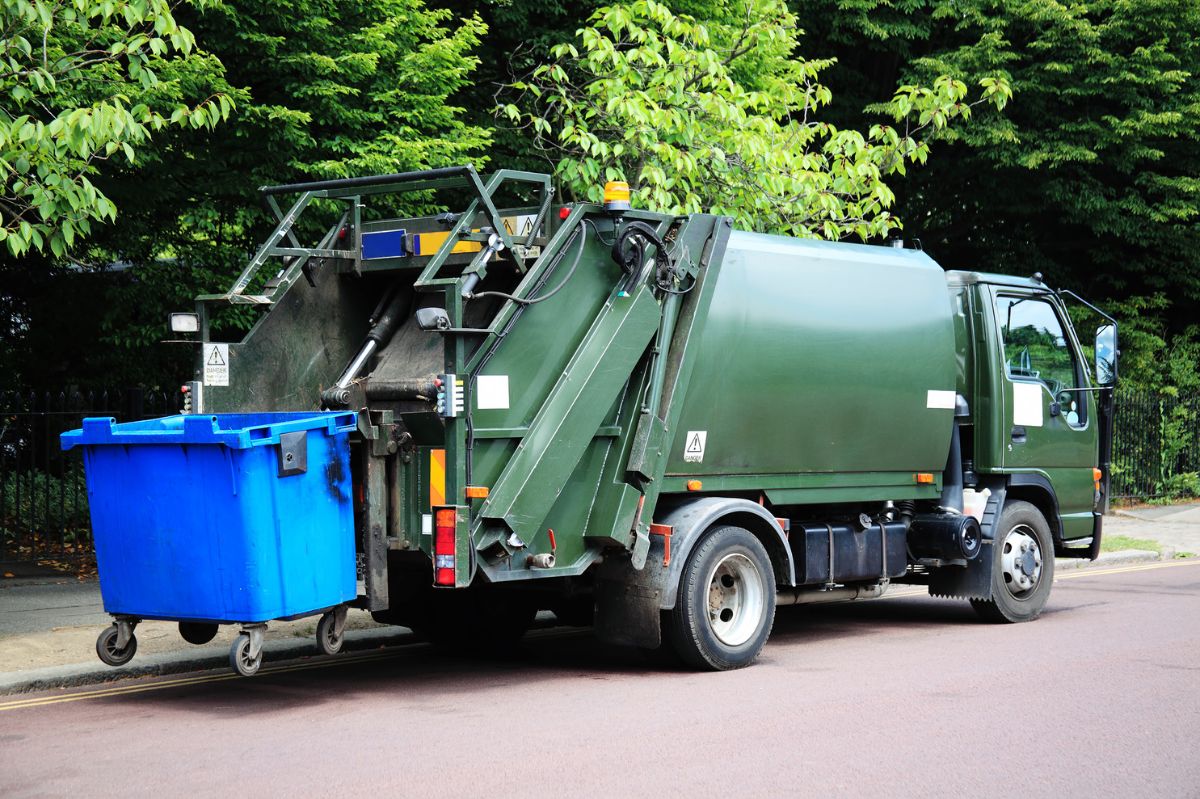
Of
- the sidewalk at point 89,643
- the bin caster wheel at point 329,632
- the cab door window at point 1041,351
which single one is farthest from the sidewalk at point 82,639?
the cab door window at point 1041,351

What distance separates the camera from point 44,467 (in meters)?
12.8

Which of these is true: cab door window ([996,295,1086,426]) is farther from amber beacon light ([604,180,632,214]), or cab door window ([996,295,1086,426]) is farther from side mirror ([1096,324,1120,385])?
amber beacon light ([604,180,632,214])

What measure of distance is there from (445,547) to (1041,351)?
5.63 m

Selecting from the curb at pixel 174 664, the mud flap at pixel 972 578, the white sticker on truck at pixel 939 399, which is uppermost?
the white sticker on truck at pixel 939 399

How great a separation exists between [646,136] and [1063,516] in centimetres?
451

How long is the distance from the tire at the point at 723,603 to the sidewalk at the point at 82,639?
244 centimetres

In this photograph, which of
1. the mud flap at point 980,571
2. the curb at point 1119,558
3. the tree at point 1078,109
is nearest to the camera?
the mud flap at point 980,571

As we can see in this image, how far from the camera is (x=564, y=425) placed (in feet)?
24.9

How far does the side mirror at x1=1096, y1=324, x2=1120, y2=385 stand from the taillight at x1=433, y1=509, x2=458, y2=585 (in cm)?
588

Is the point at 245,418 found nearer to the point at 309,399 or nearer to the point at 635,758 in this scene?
the point at 309,399

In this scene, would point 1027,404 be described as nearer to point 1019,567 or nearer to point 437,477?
point 1019,567

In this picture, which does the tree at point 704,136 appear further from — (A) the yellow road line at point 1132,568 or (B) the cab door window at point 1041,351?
(A) the yellow road line at point 1132,568

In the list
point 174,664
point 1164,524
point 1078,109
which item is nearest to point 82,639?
point 174,664

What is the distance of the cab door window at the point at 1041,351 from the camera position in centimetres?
1043
